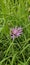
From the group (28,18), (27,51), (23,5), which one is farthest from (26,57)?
(23,5)

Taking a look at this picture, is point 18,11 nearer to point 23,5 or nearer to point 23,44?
point 23,5

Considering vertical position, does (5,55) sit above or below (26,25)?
below

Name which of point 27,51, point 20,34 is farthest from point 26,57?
point 20,34

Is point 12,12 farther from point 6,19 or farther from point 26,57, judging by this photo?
point 26,57

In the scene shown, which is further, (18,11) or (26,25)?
(18,11)

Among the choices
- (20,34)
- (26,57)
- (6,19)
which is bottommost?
(26,57)

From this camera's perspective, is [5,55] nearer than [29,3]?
Yes
